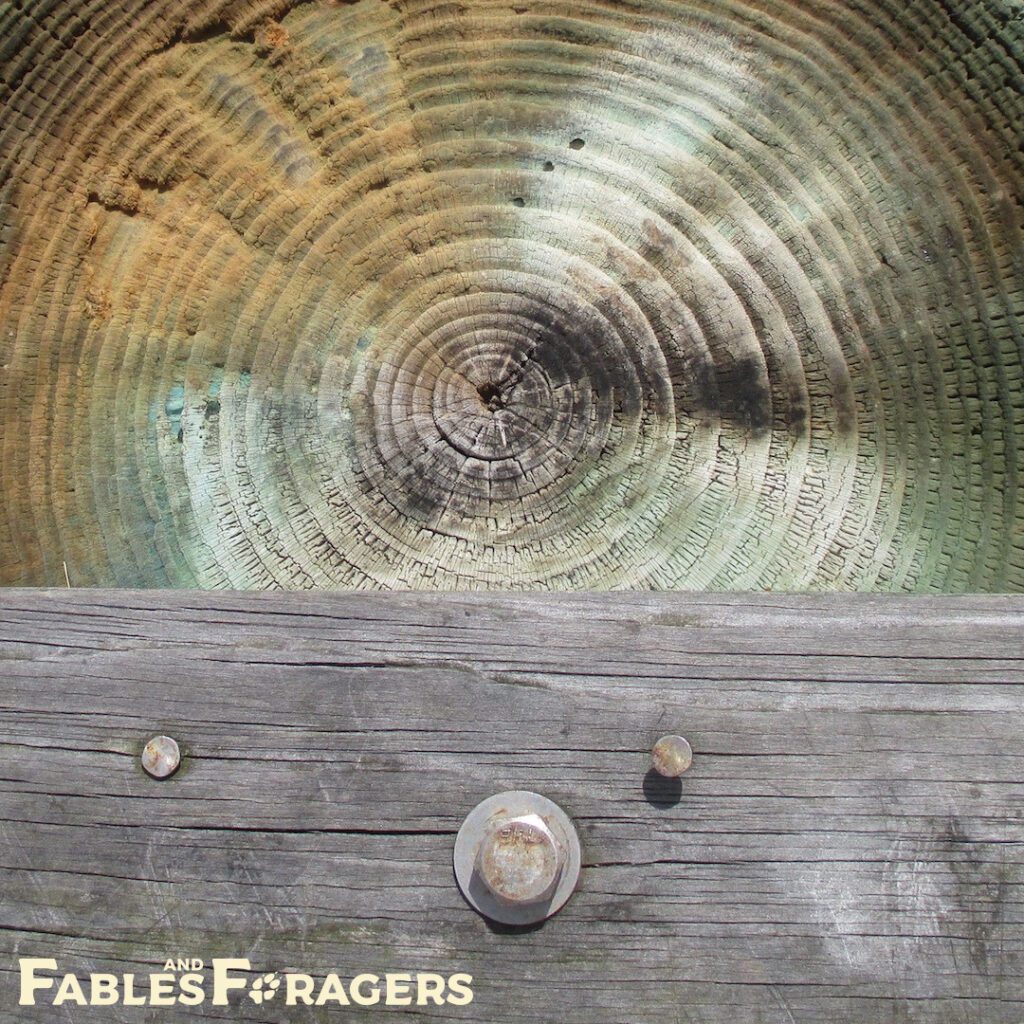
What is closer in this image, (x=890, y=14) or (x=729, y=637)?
(x=729, y=637)

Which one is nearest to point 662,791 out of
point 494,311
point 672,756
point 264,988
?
point 672,756

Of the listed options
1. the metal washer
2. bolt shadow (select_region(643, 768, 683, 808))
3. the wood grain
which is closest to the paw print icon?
the metal washer

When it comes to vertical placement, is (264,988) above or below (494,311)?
below

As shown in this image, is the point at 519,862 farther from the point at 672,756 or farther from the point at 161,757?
the point at 161,757

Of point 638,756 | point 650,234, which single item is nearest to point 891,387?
point 650,234

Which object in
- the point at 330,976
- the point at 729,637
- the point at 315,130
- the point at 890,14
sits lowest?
the point at 330,976

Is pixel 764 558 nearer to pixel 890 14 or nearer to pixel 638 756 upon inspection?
pixel 638 756

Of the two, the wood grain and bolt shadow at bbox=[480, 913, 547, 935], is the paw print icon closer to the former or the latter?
bolt shadow at bbox=[480, 913, 547, 935]
